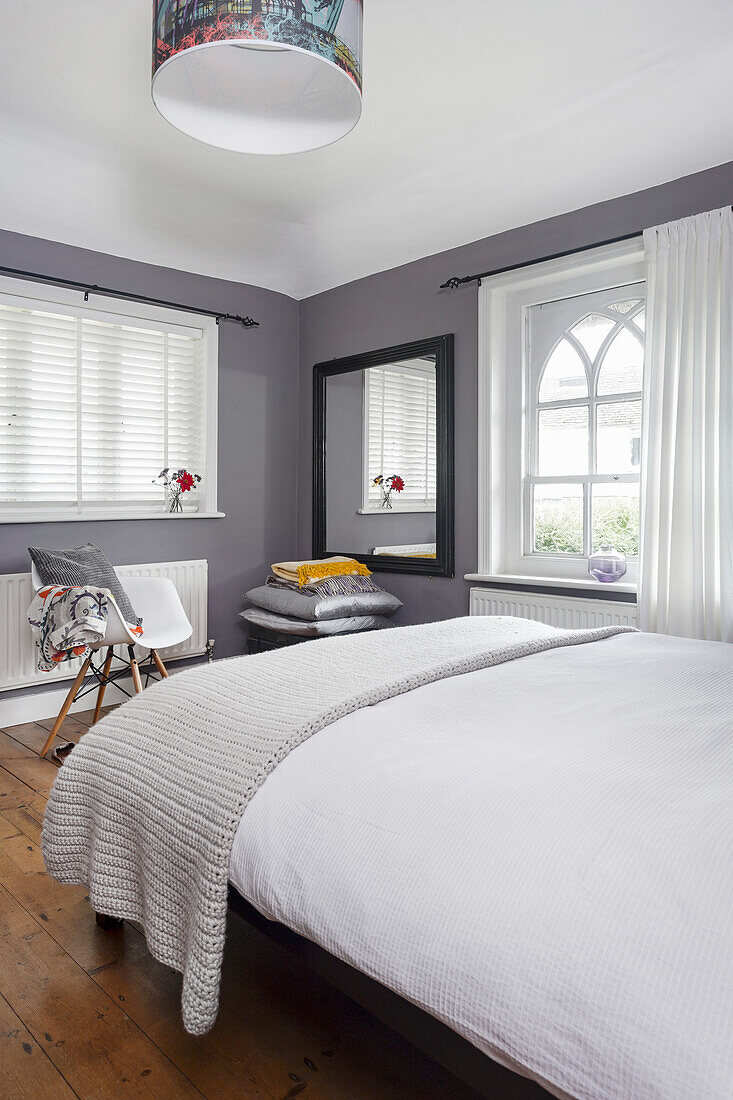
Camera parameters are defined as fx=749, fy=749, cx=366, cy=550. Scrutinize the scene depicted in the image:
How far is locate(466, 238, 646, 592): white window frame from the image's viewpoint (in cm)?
354

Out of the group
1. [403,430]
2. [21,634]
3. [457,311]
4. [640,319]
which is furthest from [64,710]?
[640,319]

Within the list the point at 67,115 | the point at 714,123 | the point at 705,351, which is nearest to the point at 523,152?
the point at 714,123

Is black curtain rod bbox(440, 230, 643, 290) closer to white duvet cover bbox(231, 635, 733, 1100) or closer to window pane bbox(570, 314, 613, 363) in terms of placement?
window pane bbox(570, 314, 613, 363)

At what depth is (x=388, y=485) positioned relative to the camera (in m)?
4.02

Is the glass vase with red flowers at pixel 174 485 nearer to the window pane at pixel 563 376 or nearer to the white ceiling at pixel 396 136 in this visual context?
the white ceiling at pixel 396 136

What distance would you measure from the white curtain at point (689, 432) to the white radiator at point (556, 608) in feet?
0.55

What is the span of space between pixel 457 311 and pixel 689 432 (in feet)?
4.59

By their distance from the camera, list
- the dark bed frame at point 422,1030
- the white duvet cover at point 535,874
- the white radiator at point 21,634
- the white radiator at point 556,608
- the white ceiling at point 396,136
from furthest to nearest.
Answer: the white radiator at point 21,634 → the white radiator at point 556,608 → the white ceiling at point 396,136 → the dark bed frame at point 422,1030 → the white duvet cover at point 535,874

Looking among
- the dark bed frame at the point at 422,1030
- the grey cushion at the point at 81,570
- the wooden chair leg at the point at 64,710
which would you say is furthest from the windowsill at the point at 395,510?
the dark bed frame at the point at 422,1030

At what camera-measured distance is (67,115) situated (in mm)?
2717

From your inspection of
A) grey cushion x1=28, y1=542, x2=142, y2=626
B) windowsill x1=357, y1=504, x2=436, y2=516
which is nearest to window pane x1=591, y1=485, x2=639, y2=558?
windowsill x1=357, y1=504, x2=436, y2=516

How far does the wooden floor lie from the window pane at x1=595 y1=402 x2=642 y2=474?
7.82 ft

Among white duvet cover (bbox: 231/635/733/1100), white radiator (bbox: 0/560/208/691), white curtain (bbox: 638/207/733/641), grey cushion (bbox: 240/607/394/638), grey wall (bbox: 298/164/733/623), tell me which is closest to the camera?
white duvet cover (bbox: 231/635/733/1100)

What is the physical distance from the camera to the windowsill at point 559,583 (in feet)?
10.4
